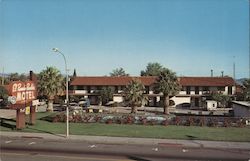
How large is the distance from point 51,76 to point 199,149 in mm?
34524

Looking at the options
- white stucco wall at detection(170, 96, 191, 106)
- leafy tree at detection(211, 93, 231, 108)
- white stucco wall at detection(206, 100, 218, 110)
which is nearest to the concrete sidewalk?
white stucco wall at detection(206, 100, 218, 110)

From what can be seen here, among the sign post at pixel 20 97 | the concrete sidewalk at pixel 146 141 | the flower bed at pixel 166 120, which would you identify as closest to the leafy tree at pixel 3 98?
the flower bed at pixel 166 120

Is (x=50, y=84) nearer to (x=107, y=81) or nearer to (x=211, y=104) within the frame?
(x=107, y=81)

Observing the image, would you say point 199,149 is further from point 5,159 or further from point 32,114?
point 32,114

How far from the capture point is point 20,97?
3544 cm

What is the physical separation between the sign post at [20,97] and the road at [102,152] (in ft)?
19.7

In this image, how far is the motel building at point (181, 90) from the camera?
2982 inches

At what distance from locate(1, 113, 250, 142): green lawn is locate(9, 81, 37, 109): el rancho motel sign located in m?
2.68

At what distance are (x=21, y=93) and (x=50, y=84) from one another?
19709 millimetres

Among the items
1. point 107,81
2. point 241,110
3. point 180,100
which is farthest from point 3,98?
point 241,110

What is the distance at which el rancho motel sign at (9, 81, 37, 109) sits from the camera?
112 feet

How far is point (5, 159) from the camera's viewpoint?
70.9 feet

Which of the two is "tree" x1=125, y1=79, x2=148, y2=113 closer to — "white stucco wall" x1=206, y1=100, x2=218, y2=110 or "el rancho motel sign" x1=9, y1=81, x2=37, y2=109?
"el rancho motel sign" x1=9, y1=81, x2=37, y2=109

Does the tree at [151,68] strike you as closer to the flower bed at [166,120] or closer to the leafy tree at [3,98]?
the leafy tree at [3,98]
